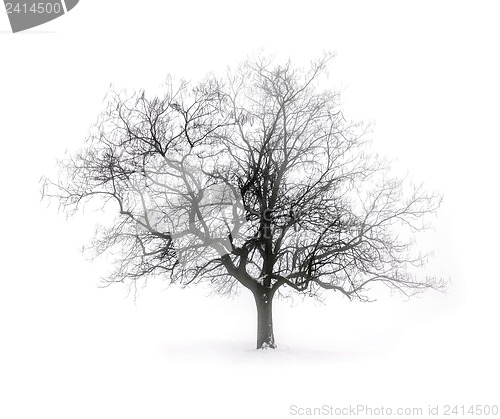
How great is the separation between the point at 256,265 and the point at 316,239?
2291 millimetres

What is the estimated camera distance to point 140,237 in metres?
16.5

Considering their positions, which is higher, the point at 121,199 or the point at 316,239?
the point at 121,199

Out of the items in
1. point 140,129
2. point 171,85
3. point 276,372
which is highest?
point 171,85

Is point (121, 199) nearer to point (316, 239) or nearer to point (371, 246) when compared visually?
point (316, 239)

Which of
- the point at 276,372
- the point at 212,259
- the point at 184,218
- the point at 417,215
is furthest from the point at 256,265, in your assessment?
the point at 417,215

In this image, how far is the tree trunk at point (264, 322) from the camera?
1677 centimetres

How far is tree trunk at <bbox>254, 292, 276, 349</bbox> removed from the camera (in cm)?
1677

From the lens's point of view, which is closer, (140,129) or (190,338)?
(140,129)

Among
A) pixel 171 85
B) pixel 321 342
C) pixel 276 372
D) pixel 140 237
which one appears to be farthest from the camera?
pixel 321 342

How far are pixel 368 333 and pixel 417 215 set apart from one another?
253 inches

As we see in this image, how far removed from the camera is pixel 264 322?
16891mm

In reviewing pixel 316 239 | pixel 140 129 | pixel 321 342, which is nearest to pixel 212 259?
pixel 316 239

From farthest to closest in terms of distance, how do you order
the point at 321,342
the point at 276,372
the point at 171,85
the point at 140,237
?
the point at 321,342, the point at 140,237, the point at 171,85, the point at 276,372

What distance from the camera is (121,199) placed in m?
15.7
